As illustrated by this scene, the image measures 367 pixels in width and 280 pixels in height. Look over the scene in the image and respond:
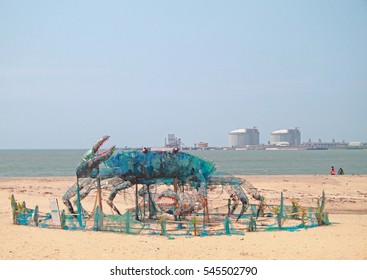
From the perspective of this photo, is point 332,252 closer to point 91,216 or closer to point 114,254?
point 114,254

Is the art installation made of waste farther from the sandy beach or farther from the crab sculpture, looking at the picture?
the sandy beach

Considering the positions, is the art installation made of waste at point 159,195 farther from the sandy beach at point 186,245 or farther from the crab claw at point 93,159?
the sandy beach at point 186,245

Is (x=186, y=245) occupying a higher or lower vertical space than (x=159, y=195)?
lower

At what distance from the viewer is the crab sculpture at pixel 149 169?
19.8 m

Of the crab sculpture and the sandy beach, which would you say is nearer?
the sandy beach

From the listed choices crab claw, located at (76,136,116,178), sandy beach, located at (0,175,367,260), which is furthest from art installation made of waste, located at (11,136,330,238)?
sandy beach, located at (0,175,367,260)

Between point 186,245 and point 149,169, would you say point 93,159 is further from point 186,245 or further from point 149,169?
point 186,245

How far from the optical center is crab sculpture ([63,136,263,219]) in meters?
19.8

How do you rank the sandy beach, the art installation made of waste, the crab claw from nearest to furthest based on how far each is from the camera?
the sandy beach < the art installation made of waste < the crab claw

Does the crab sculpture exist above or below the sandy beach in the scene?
above

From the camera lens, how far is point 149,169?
1994 centimetres

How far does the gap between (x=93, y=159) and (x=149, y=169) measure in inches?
85.9

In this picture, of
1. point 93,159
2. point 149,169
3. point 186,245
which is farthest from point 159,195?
point 186,245

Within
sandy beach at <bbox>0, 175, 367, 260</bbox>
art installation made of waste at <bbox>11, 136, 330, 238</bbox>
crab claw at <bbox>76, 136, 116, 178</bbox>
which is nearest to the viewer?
sandy beach at <bbox>0, 175, 367, 260</bbox>
